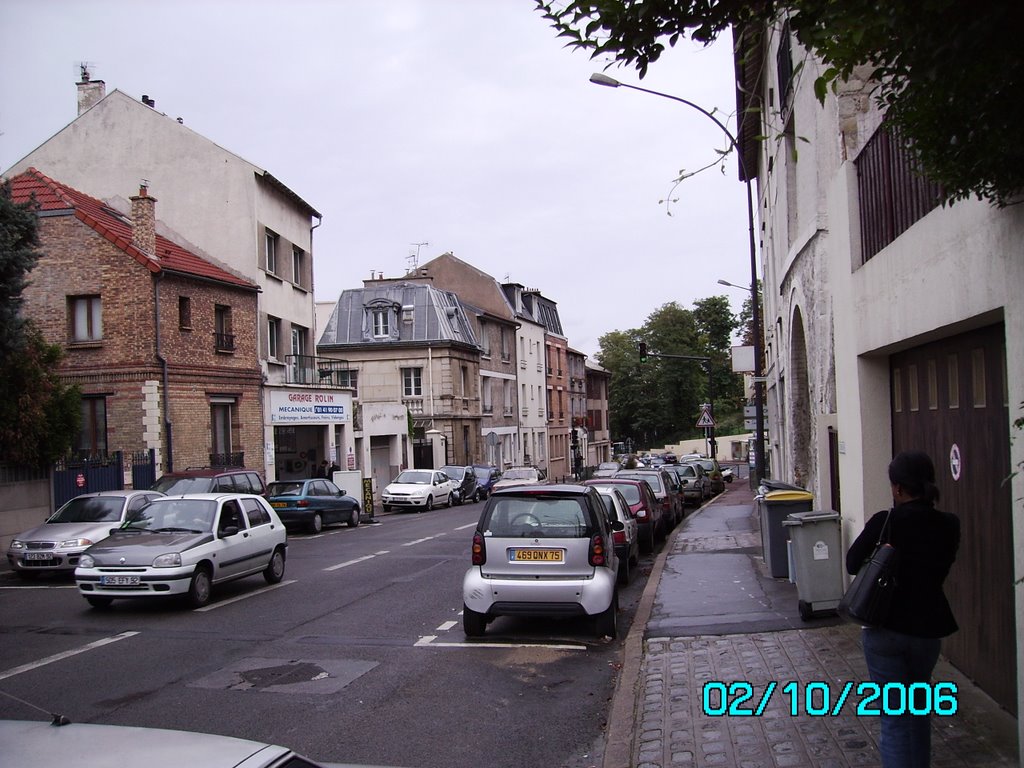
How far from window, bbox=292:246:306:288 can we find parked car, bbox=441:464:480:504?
1026cm

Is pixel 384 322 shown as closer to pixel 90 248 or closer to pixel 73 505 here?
pixel 90 248

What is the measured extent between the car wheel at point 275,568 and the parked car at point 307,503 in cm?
930

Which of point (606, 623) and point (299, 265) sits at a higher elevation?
point (299, 265)

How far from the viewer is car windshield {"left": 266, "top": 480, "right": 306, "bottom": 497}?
80.9ft

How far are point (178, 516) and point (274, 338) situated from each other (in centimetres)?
1970

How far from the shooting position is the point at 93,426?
82.7ft

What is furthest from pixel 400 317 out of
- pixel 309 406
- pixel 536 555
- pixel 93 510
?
pixel 536 555

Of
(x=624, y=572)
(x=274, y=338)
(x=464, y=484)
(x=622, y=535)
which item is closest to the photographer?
(x=622, y=535)

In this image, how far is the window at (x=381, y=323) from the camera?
164ft

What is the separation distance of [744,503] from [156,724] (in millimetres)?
27479

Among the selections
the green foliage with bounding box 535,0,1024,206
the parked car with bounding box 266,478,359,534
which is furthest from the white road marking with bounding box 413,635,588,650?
the parked car with bounding box 266,478,359,534

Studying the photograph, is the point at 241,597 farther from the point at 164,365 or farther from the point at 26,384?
the point at 164,365

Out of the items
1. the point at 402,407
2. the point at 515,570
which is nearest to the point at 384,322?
the point at 402,407
